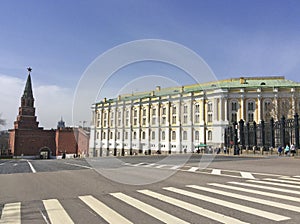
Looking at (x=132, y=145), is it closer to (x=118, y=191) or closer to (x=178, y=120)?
(x=178, y=120)

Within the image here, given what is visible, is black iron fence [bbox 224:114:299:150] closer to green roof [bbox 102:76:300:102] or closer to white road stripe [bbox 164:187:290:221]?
white road stripe [bbox 164:187:290:221]

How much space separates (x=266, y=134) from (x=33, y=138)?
243 feet

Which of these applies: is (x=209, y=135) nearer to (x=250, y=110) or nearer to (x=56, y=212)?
(x=250, y=110)

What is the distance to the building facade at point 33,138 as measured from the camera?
86.9 m

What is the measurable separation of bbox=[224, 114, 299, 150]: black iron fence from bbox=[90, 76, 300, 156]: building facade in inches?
774

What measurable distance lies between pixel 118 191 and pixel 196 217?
4.15 meters

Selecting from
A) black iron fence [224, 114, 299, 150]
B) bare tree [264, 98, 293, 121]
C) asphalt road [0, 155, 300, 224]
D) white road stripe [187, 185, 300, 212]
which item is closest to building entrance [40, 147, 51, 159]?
black iron fence [224, 114, 299, 150]

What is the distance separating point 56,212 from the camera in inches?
270

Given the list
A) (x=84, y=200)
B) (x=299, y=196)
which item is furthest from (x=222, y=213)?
(x=84, y=200)

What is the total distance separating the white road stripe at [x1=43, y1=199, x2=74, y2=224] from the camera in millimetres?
6109

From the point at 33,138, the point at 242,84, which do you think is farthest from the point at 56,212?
the point at 33,138

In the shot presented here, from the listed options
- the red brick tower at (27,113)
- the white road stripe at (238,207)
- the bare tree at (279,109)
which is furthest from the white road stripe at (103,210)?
the red brick tower at (27,113)

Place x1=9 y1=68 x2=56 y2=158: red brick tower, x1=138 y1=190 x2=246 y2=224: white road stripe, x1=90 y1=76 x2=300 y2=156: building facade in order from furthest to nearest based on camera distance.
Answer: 1. x1=9 y1=68 x2=56 y2=158: red brick tower
2. x1=90 y1=76 x2=300 y2=156: building facade
3. x1=138 y1=190 x2=246 y2=224: white road stripe

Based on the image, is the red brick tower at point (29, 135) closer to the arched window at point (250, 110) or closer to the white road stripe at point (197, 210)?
the arched window at point (250, 110)
